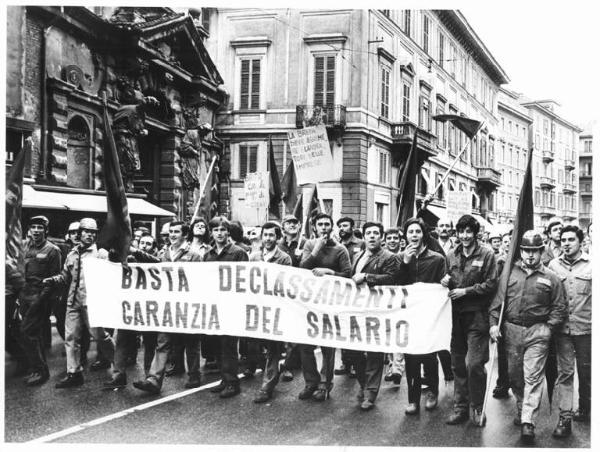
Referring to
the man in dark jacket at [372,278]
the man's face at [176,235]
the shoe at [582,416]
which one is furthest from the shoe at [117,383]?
the shoe at [582,416]

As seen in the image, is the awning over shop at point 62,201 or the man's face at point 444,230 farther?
the awning over shop at point 62,201

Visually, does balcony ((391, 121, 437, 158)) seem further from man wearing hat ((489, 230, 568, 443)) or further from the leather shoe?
man wearing hat ((489, 230, 568, 443))

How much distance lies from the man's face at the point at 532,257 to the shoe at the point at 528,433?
141cm

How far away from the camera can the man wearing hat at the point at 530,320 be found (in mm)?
5807

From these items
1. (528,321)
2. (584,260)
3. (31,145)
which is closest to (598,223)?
(584,260)

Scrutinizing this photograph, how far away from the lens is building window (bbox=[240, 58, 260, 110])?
1895 cm

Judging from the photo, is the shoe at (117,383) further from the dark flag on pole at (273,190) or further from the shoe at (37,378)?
the dark flag on pole at (273,190)

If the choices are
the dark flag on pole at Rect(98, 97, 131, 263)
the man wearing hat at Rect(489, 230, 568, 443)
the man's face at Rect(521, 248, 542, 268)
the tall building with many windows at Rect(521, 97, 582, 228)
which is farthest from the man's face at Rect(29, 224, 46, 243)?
the tall building with many windows at Rect(521, 97, 582, 228)

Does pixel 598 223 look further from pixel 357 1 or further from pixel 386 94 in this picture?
pixel 386 94

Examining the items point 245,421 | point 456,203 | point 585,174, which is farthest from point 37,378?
point 456,203

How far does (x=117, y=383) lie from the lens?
23.7ft

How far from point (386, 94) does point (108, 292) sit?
17488 millimetres

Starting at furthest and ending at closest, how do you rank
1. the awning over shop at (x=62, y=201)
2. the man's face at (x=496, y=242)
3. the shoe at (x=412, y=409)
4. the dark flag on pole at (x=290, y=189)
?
the awning over shop at (x=62, y=201)
the man's face at (x=496, y=242)
the dark flag on pole at (x=290, y=189)
the shoe at (x=412, y=409)

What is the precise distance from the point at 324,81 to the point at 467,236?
44.9 feet
